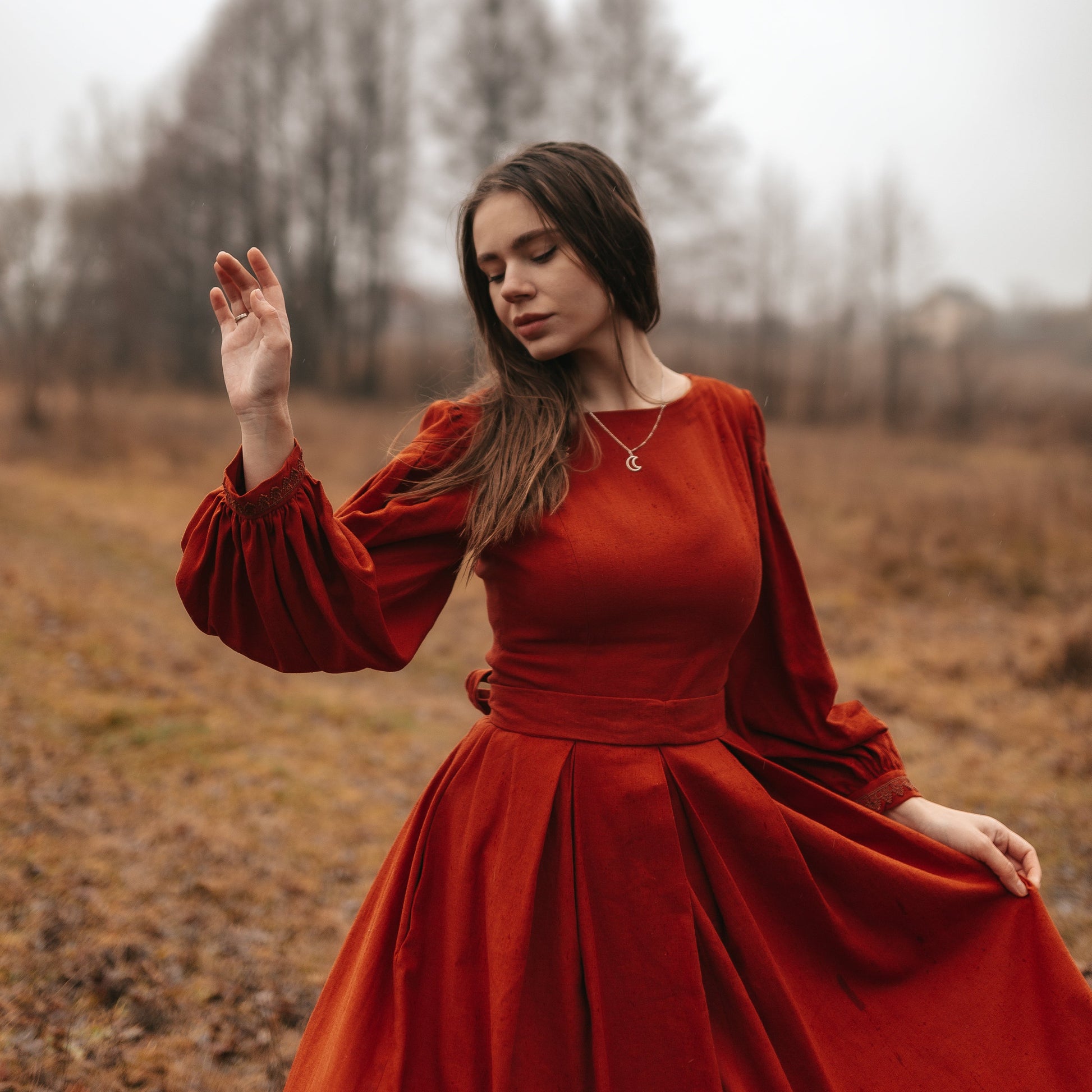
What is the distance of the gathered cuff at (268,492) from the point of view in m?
1.42

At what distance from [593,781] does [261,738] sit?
4387 mm

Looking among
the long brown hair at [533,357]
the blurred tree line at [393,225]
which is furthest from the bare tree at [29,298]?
the long brown hair at [533,357]

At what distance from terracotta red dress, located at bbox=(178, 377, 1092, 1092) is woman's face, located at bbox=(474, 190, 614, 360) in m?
0.20

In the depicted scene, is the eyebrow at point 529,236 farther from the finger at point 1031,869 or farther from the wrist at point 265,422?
the finger at point 1031,869

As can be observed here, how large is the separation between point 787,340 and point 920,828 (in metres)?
21.2

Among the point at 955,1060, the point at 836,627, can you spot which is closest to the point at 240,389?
the point at 955,1060

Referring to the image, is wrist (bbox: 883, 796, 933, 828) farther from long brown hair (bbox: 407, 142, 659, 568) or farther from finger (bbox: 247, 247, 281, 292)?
finger (bbox: 247, 247, 281, 292)

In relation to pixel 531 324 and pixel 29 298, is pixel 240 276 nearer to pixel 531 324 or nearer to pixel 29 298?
pixel 531 324

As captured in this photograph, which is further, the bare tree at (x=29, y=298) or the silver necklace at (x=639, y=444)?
the bare tree at (x=29, y=298)

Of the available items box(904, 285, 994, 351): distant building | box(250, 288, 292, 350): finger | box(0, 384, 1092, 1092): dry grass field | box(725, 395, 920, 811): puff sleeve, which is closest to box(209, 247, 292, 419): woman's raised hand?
box(250, 288, 292, 350): finger

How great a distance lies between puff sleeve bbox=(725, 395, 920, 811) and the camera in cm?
189

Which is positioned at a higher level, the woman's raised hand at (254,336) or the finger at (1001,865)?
the woman's raised hand at (254,336)

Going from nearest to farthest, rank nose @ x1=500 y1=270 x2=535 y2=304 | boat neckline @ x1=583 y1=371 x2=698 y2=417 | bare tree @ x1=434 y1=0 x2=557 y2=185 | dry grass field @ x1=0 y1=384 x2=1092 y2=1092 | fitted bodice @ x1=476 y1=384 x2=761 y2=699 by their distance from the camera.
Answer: fitted bodice @ x1=476 y1=384 x2=761 y2=699, nose @ x1=500 y1=270 x2=535 y2=304, boat neckline @ x1=583 y1=371 x2=698 y2=417, dry grass field @ x1=0 y1=384 x2=1092 y2=1092, bare tree @ x1=434 y1=0 x2=557 y2=185

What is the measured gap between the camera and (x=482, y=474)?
167cm
